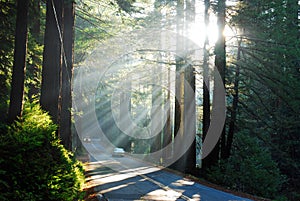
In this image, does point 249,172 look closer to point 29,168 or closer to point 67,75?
point 67,75

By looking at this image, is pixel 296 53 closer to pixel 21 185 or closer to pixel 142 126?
pixel 21 185

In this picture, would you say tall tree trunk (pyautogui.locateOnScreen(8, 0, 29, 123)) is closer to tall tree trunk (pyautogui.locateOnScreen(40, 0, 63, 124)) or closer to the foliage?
tall tree trunk (pyautogui.locateOnScreen(40, 0, 63, 124))

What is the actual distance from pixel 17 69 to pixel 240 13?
16384 millimetres

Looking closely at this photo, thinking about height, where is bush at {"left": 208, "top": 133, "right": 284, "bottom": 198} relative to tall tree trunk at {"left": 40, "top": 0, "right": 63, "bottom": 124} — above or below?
below

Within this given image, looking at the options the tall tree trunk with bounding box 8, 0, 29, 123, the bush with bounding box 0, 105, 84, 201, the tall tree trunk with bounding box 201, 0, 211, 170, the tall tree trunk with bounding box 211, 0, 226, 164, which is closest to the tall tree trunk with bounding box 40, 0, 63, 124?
the tall tree trunk with bounding box 8, 0, 29, 123

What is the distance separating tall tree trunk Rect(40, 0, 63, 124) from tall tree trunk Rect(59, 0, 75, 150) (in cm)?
456

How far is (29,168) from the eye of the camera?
6.41 metres

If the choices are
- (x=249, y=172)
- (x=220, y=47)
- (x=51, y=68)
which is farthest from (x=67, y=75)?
(x=249, y=172)

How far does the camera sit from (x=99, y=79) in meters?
Result: 38.9

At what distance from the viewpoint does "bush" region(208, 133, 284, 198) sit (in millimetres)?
19609

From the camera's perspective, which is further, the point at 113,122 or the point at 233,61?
the point at 113,122

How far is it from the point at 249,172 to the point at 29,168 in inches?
611

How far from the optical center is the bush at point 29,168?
6.03 meters

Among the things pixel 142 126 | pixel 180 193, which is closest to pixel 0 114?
pixel 180 193
